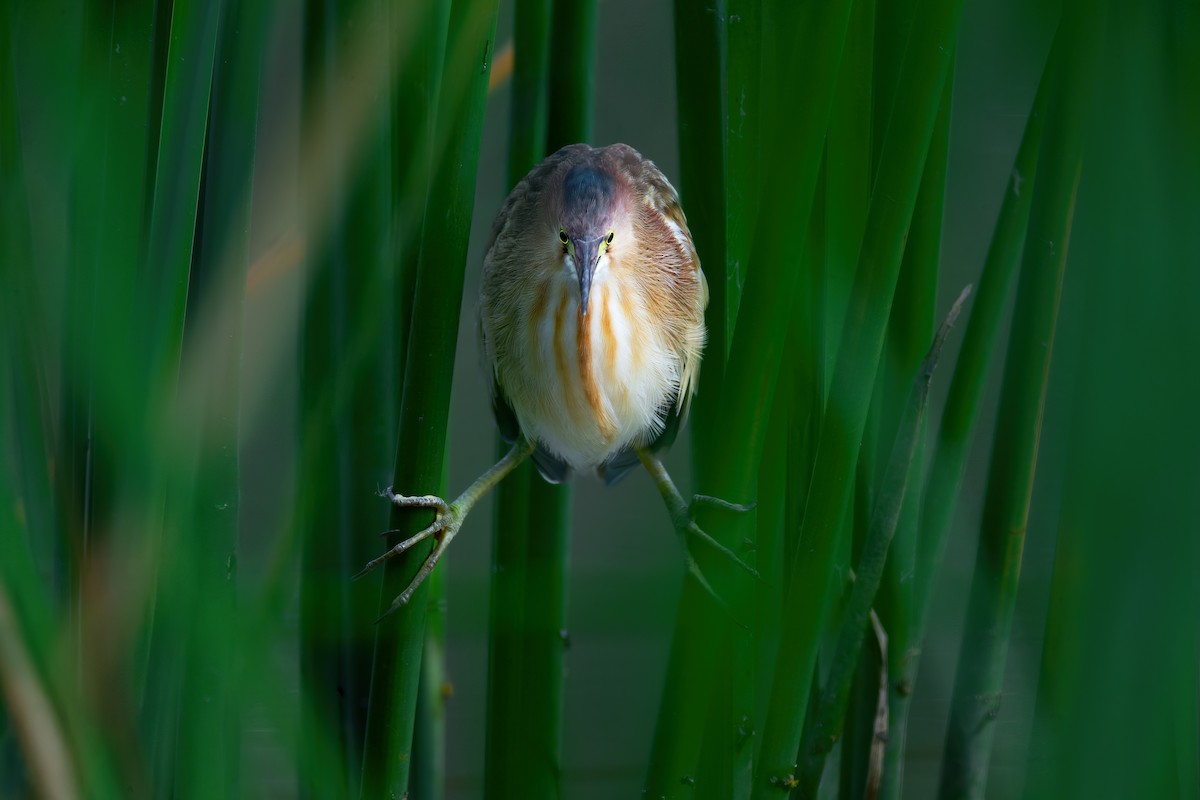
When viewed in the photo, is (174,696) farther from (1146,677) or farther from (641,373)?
(1146,677)

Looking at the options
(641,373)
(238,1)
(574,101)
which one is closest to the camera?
(238,1)

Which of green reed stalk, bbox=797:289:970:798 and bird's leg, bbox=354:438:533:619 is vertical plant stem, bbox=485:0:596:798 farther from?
green reed stalk, bbox=797:289:970:798

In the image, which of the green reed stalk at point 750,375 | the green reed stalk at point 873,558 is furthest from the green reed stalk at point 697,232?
the green reed stalk at point 873,558

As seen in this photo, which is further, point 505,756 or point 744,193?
point 505,756

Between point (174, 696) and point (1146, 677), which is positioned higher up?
point (1146, 677)

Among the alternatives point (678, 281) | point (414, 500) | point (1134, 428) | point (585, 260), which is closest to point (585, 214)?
point (585, 260)

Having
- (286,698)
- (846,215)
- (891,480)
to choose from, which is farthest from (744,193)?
(286,698)
